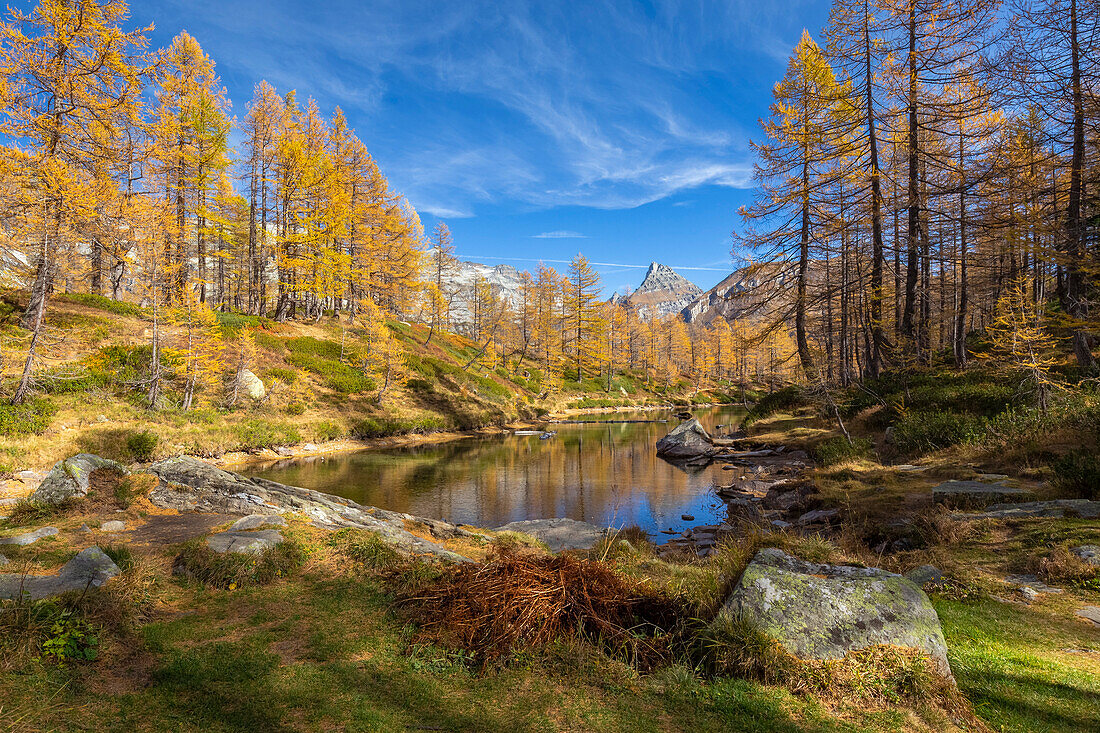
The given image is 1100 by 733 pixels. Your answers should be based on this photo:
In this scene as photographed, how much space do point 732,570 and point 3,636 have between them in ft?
18.4

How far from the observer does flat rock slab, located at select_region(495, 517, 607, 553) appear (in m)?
10.3

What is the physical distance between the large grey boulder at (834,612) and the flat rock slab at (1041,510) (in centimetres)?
485

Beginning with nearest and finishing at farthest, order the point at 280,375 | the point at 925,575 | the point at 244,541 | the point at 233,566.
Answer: the point at 925,575
the point at 233,566
the point at 244,541
the point at 280,375

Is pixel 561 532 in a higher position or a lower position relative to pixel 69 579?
lower

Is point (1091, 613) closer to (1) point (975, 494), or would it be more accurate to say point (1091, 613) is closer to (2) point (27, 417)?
(1) point (975, 494)

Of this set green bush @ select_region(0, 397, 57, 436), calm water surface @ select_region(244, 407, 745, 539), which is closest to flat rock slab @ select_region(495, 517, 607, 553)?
calm water surface @ select_region(244, 407, 745, 539)

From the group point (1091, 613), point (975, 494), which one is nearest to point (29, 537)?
point (1091, 613)

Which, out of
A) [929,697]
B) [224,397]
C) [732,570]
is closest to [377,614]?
[732,570]

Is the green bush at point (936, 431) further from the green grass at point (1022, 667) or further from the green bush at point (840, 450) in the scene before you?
the green grass at point (1022, 667)

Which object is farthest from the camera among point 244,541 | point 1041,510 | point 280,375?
point 280,375

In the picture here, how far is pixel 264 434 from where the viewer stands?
20969 millimetres

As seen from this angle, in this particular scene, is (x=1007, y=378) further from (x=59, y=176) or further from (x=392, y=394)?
(x=59, y=176)

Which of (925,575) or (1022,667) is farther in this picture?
(925,575)

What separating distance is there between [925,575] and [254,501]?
11402mm
